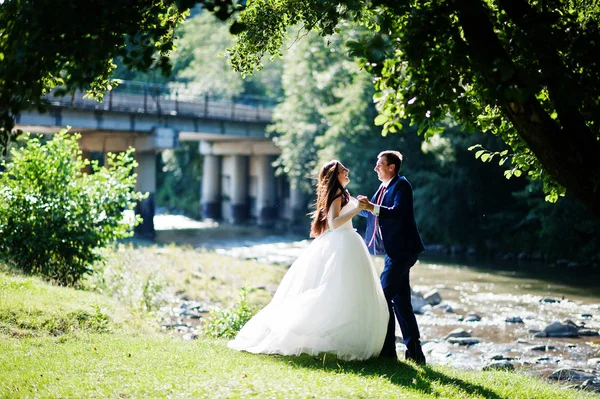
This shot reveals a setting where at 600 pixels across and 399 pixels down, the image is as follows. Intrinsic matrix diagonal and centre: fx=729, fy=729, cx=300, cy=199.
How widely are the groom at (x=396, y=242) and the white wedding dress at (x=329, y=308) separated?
216 mm

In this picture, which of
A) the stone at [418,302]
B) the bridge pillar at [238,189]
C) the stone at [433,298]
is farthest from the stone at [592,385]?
the bridge pillar at [238,189]

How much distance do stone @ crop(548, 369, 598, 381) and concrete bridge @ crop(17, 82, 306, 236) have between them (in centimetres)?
2256

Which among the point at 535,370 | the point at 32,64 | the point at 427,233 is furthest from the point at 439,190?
the point at 32,64

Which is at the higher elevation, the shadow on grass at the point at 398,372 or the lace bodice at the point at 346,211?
the lace bodice at the point at 346,211

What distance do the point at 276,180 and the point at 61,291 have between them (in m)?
54.1

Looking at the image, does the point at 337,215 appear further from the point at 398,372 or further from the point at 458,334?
the point at 458,334

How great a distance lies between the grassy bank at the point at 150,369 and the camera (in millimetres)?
6938

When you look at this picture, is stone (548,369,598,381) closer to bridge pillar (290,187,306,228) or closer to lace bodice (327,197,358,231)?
lace bodice (327,197,358,231)

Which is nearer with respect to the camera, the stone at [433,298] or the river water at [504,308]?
the river water at [504,308]

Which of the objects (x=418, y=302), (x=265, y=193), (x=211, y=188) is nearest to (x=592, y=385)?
(x=418, y=302)

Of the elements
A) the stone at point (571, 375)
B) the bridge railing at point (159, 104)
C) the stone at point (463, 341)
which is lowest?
the stone at point (463, 341)

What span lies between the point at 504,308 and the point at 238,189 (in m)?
43.4

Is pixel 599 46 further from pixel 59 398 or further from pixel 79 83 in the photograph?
pixel 59 398

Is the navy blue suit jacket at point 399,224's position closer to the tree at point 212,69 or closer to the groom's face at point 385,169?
the groom's face at point 385,169
